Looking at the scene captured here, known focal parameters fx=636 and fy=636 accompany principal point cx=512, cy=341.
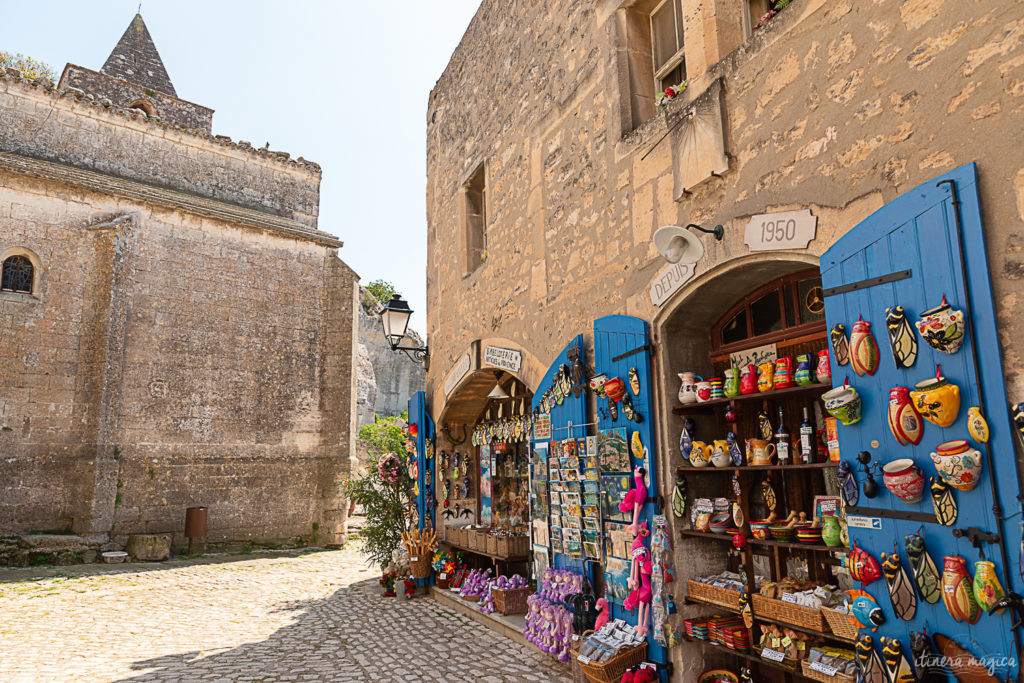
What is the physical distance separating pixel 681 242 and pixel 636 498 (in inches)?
66.8

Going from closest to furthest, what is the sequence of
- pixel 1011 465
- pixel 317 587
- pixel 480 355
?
1. pixel 1011 465
2. pixel 480 355
3. pixel 317 587

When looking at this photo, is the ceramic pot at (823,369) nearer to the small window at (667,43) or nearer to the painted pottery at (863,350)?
the painted pottery at (863,350)

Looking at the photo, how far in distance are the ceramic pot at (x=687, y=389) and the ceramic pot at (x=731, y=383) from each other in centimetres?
22

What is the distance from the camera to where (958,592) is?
7.70ft

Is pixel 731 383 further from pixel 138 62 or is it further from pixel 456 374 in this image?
pixel 138 62

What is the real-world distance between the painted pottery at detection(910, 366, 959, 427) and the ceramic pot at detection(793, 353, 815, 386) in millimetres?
826

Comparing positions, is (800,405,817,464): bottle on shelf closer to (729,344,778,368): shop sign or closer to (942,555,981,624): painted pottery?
(729,344,778,368): shop sign

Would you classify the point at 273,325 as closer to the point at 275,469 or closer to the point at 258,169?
the point at 275,469

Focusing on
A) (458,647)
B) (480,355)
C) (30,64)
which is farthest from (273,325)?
(30,64)

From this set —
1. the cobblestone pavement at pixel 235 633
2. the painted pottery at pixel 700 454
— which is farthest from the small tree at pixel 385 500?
the painted pottery at pixel 700 454

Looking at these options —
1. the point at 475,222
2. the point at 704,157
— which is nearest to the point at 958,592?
the point at 704,157

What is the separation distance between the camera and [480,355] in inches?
278

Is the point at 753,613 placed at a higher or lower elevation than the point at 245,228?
lower

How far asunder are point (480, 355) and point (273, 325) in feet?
26.9
